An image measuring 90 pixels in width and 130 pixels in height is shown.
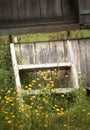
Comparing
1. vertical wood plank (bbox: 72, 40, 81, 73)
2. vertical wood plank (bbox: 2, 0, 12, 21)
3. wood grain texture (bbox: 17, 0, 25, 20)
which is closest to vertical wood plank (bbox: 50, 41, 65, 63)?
vertical wood plank (bbox: 72, 40, 81, 73)

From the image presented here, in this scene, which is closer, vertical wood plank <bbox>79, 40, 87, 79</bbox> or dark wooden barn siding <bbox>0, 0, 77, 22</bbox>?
vertical wood plank <bbox>79, 40, 87, 79</bbox>

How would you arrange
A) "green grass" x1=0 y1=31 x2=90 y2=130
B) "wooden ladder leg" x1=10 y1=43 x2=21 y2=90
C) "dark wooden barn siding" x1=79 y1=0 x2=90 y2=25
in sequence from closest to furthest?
1. "green grass" x1=0 y1=31 x2=90 y2=130
2. "wooden ladder leg" x1=10 y1=43 x2=21 y2=90
3. "dark wooden barn siding" x1=79 y1=0 x2=90 y2=25

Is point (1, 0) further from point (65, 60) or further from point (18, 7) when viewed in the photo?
point (65, 60)

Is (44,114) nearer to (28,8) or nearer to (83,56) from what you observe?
(83,56)

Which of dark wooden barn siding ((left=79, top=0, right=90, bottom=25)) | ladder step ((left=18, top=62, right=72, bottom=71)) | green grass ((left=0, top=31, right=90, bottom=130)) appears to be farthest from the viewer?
dark wooden barn siding ((left=79, top=0, right=90, bottom=25))

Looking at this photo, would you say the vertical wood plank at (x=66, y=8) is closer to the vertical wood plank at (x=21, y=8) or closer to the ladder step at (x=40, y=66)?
the vertical wood plank at (x=21, y=8)

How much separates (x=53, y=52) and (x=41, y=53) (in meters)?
0.26

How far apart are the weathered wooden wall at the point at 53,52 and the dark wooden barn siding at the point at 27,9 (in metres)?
1.79

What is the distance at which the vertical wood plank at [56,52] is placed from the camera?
803 centimetres

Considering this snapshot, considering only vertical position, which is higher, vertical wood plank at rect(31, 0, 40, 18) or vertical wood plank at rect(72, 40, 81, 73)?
vertical wood plank at rect(31, 0, 40, 18)

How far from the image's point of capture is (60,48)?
8.09 m

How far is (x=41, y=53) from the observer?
317 inches

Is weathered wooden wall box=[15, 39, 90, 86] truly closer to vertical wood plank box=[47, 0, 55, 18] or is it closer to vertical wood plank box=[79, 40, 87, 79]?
vertical wood plank box=[79, 40, 87, 79]

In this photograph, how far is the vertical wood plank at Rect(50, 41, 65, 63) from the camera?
803cm
